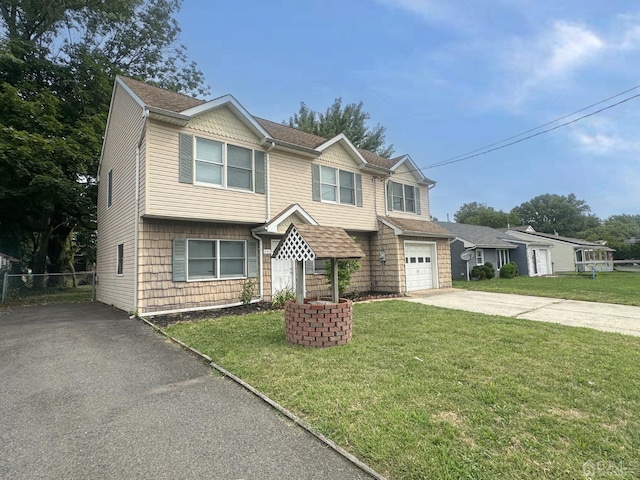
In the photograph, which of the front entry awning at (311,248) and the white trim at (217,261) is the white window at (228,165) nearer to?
the white trim at (217,261)

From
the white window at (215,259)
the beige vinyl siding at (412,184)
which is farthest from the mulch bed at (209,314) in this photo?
the beige vinyl siding at (412,184)

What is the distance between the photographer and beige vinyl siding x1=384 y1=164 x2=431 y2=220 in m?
15.3

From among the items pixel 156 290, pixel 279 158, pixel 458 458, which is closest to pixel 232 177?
pixel 279 158

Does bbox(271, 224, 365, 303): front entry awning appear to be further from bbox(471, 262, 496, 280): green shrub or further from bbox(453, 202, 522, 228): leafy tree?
bbox(453, 202, 522, 228): leafy tree

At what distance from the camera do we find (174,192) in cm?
869

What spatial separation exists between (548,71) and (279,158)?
36.5 feet

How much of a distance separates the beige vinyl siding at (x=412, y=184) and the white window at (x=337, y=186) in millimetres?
2556

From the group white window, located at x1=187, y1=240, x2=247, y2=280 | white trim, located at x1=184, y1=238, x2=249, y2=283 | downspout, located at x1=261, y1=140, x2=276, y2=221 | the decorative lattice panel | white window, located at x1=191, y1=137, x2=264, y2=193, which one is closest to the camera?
the decorative lattice panel

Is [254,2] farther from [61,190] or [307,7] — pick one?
[61,190]

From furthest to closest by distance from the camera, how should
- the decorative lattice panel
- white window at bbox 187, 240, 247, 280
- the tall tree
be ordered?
the tall tree, white window at bbox 187, 240, 247, 280, the decorative lattice panel

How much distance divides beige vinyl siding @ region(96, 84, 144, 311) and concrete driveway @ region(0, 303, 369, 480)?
4441mm

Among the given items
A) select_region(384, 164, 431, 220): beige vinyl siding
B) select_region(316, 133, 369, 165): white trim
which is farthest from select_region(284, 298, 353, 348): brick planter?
select_region(384, 164, 431, 220): beige vinyl siding

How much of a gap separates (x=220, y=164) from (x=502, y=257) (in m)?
23.6

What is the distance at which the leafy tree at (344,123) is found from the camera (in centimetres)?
2792
